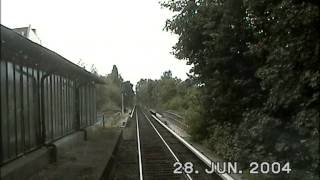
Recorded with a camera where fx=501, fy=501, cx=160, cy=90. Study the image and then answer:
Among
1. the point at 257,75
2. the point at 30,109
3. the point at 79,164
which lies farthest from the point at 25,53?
the point at 257,75

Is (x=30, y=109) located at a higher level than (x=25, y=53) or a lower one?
lower

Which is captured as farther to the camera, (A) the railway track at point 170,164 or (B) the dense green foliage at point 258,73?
(A) the railway track at point 170,164

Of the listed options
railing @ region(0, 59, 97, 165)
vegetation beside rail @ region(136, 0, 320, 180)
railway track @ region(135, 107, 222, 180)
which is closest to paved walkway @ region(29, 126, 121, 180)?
railing @ region(0, 59, 97, 165)

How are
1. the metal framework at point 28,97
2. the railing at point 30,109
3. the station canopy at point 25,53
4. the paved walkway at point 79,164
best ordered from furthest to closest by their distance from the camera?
the paved walkway at point 79,164 < the railing at point 30,109 < the metal framework at point 28,97 < the station canopy at point 25,53

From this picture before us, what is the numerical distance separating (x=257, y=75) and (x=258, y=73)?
0.86 feet

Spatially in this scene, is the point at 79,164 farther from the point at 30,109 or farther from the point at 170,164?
the point at 170,164

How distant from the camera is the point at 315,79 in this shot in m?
9.31

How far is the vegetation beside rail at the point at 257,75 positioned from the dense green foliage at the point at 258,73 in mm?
19

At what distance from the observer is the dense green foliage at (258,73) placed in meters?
9.95

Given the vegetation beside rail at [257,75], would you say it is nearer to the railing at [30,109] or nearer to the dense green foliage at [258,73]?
the dense green foliage at [258,73]

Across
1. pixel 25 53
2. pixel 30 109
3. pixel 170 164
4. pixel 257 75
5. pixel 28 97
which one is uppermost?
Answer: pixel 25 53

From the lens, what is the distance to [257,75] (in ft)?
40.7

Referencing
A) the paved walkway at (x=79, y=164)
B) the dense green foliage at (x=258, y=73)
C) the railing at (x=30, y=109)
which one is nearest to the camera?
the dense green foliage at (x=258, y=73)

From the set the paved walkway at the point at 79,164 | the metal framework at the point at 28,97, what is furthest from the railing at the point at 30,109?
the paved walkway at the point at 79,164
